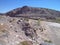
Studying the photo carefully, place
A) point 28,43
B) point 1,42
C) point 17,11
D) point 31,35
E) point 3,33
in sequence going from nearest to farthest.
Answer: point 1,42
point 3,33
point 28,43
point 31,35
point 17,11

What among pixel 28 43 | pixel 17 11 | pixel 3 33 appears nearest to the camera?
pixel 3 33

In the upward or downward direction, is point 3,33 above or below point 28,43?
above

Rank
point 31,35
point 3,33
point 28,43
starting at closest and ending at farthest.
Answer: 1. point 3,33
2. point 28,43
3. point 31,35

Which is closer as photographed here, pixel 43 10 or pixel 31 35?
pixel 31 35

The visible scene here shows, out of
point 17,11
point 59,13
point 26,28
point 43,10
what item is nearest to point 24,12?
point 17,11

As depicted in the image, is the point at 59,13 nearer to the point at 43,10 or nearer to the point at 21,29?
the point at 43,10

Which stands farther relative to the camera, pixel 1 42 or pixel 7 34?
pixel 7 34

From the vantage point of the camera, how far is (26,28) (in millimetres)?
22766

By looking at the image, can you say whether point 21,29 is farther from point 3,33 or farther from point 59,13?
point 59,13

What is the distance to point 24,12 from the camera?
14288cm

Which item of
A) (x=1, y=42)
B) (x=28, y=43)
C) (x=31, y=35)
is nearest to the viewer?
(x=1, y=42)

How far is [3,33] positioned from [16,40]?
4.69 feet

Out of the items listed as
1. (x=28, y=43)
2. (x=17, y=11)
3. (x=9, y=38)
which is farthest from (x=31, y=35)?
(x=17, y=11)

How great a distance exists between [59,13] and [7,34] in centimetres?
13430
